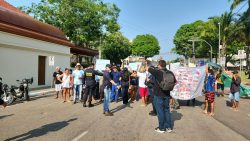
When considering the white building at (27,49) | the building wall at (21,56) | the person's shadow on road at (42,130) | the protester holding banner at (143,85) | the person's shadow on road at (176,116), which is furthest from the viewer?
the white building at (27,49)

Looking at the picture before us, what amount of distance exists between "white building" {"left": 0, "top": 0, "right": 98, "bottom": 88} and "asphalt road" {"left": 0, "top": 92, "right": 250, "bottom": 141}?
33.7 feet

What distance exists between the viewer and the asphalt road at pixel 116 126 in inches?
298

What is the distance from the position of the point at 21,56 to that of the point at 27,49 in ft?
3.48

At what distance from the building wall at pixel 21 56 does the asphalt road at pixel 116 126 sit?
32.7 feet

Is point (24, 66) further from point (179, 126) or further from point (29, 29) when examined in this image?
point (179, 126)

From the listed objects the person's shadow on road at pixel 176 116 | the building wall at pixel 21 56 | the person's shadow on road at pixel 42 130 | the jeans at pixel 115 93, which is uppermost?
the building wall at pixel 21 56

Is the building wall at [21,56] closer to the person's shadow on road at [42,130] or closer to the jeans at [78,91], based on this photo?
the jeans at [78,91]

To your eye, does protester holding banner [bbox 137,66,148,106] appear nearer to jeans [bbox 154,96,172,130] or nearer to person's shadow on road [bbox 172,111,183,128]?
person's shadow on road [bbox 172,111,183,128]

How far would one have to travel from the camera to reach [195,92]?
13.5m

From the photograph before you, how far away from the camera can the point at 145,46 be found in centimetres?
11100

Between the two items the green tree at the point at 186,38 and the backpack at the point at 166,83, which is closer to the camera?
the backpack at the point at 166,83

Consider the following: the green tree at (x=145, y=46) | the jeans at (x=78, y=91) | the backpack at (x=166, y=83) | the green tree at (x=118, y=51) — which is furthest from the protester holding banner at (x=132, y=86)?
the green tree at (x=145, y=46)

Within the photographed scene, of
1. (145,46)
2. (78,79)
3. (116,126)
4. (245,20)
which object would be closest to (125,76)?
(78,79)

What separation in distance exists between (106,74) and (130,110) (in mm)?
2180
